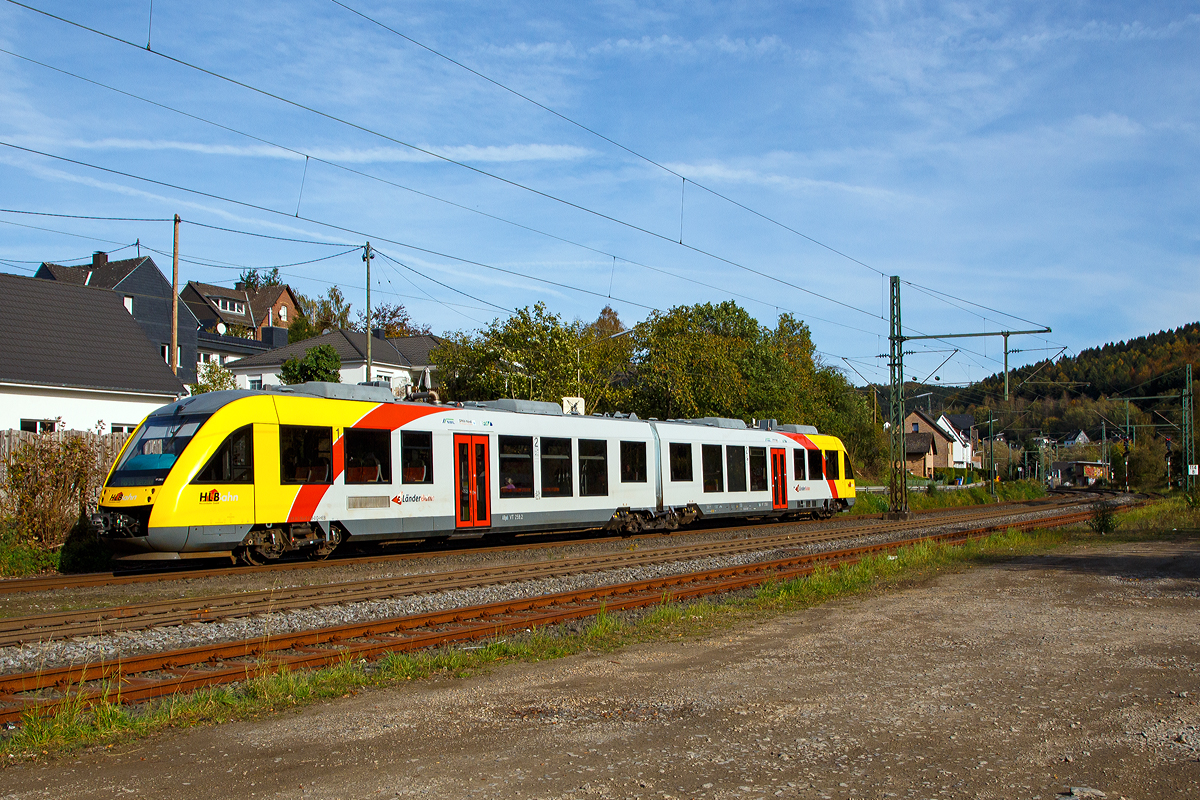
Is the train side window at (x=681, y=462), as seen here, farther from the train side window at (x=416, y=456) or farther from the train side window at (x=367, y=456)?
the train side window at (x=367, y=456)

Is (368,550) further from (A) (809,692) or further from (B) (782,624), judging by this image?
(A) (809,692)

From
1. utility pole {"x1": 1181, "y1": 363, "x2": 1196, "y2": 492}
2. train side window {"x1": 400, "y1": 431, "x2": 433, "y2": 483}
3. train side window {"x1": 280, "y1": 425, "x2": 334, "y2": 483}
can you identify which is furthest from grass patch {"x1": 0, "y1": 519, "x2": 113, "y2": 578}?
utility pole {"x1": 1181, "y1": 363, "x2": 1196, "y2": 492}

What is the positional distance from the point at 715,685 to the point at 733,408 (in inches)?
A: 1495

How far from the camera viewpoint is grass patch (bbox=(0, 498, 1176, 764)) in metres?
6.04

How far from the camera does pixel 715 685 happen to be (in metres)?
7.32

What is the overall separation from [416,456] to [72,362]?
16875 millimetres

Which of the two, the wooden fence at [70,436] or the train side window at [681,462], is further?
the train side window at [681,462]

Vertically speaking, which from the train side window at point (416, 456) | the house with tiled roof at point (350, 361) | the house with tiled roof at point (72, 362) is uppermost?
the house with tiled roof at point (350, 361)

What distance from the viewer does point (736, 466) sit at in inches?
1063

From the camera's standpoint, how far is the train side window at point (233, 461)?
47.6 feet

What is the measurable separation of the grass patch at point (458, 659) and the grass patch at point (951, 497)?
66.5 ft

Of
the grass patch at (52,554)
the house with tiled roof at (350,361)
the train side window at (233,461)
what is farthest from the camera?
the house with tiled roof at (350,361)

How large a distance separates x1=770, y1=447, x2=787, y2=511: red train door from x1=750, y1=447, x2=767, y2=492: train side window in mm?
432

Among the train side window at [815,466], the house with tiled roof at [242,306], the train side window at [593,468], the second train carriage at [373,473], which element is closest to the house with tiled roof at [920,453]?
→ the house with tiled roof at [242,306]
